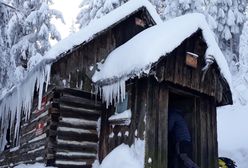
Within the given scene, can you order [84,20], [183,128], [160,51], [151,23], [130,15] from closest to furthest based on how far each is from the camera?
[160,51] < [183,128] < [130,15] < [151,23] < [84,20]

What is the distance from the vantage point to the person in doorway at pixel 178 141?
360 inches

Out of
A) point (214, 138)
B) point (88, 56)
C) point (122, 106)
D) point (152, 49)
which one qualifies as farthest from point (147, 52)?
point (214, 138)

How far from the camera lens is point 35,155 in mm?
10703

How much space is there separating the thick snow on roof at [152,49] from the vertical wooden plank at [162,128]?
0.93 m

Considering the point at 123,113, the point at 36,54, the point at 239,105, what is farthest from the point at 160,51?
the point at 239,105

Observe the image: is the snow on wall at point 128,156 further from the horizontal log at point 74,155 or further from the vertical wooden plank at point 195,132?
the vertical wooden plank at point 195,132

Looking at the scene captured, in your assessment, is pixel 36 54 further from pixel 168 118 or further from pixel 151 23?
pixel 168 118

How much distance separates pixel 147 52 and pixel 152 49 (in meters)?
0.14

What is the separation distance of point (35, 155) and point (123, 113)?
3163 millimetres

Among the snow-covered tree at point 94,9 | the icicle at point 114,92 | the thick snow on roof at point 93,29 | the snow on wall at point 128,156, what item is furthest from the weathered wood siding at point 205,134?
the snow-covered tree at point 94,9

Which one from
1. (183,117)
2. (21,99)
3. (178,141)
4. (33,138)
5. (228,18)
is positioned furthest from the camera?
(228,18)

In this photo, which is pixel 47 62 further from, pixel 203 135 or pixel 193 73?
pixel 203 135

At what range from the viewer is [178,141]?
938cm

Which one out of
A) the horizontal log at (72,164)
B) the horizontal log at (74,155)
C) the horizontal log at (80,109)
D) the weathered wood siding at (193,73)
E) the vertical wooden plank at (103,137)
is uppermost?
the weathered wood siding at (193,73)
